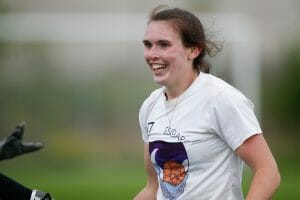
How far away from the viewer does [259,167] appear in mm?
2682

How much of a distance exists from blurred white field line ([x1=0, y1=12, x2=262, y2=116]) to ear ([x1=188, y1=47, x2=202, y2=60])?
1018cm

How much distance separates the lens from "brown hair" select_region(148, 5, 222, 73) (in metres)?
2.84

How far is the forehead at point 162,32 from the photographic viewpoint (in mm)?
2807

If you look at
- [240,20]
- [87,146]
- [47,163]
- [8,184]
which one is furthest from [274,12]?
[8,184]

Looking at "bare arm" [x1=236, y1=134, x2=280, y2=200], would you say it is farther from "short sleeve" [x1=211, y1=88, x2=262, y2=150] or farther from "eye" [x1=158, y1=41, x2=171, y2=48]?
"eye" [x1=158, y1=41, x2=171, y2=48]

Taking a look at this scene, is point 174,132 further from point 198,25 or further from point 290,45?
point 290,45

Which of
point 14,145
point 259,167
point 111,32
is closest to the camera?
point 259,167

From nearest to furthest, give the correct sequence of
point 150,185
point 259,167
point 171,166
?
point 259,167, point 171,166, point 150,185

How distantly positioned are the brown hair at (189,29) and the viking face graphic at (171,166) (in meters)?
0.29

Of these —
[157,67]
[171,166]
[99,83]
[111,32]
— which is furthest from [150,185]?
[111,32]

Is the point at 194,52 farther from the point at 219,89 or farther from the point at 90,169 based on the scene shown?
the point at 90,169

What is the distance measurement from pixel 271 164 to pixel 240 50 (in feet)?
37.2

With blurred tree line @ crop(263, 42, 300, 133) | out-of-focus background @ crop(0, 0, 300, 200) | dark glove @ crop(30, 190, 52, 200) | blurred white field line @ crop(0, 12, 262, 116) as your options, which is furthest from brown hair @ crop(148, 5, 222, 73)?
blurred tree line @ crop(263, 42, 300, 133)

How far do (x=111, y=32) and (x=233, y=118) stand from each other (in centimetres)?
1179
